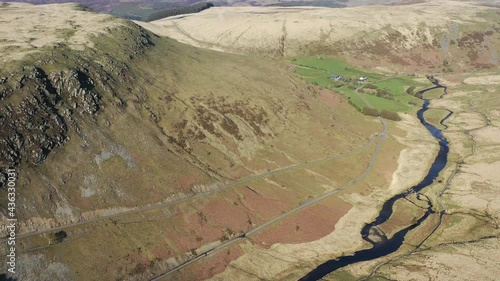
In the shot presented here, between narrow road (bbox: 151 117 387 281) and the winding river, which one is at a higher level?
narrow road (bbox: 151 117 387 281)

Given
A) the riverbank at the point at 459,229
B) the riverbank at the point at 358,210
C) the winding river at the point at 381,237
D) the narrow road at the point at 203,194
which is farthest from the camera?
the winding river at the point at 381,237

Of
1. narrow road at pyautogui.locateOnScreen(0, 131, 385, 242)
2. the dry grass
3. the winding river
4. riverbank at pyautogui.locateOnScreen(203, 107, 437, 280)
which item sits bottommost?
the winding river

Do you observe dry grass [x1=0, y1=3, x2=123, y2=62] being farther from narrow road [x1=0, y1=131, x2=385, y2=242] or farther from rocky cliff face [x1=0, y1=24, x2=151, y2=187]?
narrow road [x1=0, y1=131, x2=385, y2=242]

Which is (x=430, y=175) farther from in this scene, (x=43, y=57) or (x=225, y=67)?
(x=43, y=57)

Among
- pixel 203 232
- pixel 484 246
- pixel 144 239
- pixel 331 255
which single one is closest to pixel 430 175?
pixel 484 246

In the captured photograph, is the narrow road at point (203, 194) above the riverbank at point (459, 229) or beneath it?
above

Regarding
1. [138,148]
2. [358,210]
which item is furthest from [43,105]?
[358,210]

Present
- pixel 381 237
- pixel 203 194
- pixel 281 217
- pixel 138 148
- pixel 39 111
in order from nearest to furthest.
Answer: pixel 39 111
pixel 381 237
pixel 203 194
pixel 281 217
pixel 138 148

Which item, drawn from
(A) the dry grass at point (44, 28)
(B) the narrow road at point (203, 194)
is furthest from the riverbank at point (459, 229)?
(A) the dry grass at point (44, 28)

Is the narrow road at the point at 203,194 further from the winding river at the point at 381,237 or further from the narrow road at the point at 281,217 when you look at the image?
the winding river at the point at 381,237

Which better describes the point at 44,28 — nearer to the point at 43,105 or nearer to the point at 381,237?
the point at 43,105

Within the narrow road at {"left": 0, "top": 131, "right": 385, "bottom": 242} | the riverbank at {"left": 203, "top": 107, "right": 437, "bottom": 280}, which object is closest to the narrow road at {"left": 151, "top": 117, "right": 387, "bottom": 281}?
the riverbank at {"left": 203, "top": 107, "right": 437, "bottom": 280}
